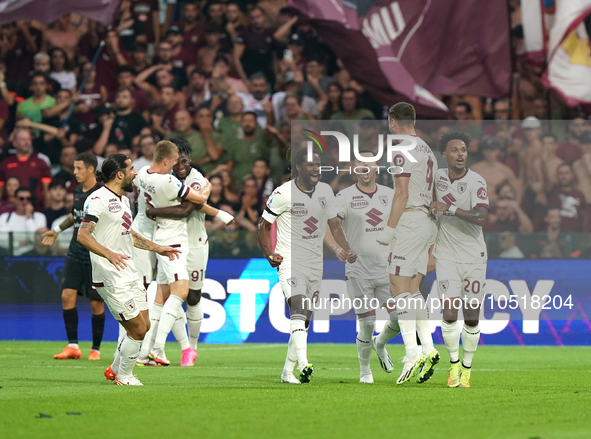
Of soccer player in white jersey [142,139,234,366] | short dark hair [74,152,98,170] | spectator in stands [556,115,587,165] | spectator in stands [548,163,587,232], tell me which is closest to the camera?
short dark hair [74,152,98,170]

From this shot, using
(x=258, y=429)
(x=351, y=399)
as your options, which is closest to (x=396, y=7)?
(x=351, y=399)

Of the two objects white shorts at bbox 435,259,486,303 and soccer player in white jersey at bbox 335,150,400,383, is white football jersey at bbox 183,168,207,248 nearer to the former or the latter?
soccer player in white jersey at bbox 335,150,400,383

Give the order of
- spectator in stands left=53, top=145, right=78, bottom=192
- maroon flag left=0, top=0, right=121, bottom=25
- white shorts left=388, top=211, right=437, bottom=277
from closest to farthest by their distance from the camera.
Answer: white shorts left=388, top=211, right=437, bottom=277 < spectator in stands left=53, top=145, right=78, bottom=192 < maroon flag left=0, top=0, right=121, bottom=25

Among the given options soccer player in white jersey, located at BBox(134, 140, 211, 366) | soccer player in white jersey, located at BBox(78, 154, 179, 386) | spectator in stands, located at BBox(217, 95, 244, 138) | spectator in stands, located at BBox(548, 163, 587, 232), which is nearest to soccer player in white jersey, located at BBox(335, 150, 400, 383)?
soccer player in white jersey, located at BBox(134, 140, 211, 366)

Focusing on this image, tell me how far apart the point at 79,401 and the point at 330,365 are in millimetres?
4675

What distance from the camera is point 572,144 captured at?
14.8 m

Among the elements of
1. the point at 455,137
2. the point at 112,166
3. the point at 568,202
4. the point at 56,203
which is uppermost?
the point at 112,166

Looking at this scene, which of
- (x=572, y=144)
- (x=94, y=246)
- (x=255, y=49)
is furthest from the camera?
(x=255, y=49)

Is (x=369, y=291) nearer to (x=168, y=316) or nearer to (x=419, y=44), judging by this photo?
(x=168, y=316)

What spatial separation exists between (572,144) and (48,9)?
33.1 ft

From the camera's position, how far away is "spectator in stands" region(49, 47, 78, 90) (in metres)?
17.6

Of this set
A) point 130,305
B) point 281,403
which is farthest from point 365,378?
point 130,305

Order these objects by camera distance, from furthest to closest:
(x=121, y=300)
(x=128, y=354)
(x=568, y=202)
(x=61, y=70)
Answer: (x=61, y=70) < (x=568, y=202) < (x=128, y=354) < (x=121, y=300)

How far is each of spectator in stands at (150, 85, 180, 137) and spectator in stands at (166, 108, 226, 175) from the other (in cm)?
43
